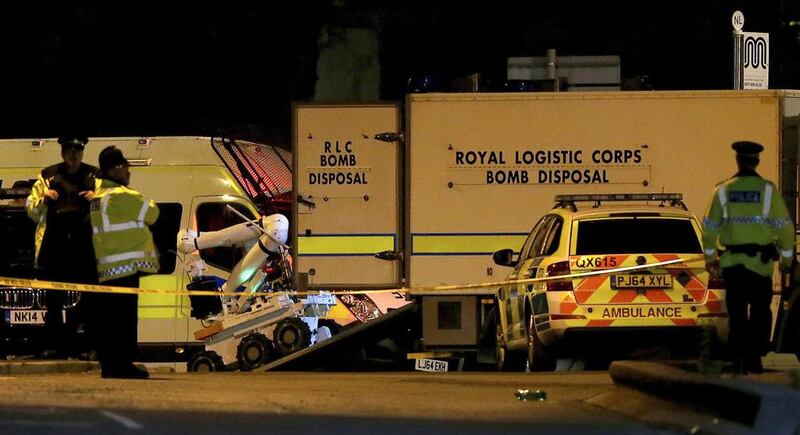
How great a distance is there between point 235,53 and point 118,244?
17456 millimetres

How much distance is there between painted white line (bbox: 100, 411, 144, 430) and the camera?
5.12m

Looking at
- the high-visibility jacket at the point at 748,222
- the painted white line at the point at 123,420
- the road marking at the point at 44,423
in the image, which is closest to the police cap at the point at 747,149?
the high-visibility jacket at the point at 748,222

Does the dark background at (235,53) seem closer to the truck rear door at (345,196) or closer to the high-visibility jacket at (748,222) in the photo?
the truck rear door at (345,196)

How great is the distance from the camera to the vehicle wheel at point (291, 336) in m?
15.6

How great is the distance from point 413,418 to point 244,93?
2216 cm

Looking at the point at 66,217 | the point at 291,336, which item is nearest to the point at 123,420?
the point at 66,217

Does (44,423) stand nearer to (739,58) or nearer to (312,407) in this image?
(312,407)

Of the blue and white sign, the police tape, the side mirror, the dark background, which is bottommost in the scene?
the police tape

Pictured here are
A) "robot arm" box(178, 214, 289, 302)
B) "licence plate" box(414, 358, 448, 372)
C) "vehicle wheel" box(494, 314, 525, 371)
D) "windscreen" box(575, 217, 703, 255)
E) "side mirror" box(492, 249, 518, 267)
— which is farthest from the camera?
"robot arm" box(178, 214, 289, 302)

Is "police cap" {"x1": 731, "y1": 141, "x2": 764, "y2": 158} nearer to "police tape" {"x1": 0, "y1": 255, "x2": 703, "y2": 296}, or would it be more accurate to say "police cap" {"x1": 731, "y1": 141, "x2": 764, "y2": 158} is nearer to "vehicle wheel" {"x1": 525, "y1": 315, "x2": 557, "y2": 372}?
"police tape" {"x1": 0, "y1": 255, "x2": 703, "y2": 296}

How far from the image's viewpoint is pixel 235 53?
27.3m

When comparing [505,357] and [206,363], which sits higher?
[505,357]

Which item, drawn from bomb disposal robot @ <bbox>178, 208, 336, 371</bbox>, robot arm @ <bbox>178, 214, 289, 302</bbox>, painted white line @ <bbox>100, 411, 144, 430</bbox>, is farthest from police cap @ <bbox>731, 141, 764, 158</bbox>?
robot arm @ <bbox>178, 214, 289, 302</bbox>

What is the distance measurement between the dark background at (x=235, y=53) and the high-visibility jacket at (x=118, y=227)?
16602mm
